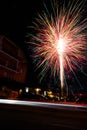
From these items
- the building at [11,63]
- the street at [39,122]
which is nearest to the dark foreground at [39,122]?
the street at [39,122]

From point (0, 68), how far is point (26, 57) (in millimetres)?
11166

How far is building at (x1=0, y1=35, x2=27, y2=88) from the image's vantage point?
53.8 metres

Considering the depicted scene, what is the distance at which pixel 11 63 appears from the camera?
5934 centimetres

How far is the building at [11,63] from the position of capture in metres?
53.8

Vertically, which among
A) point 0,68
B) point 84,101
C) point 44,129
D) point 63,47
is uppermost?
point 0,68

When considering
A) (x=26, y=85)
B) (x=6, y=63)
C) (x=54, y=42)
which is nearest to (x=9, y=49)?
(x=6, y=63)

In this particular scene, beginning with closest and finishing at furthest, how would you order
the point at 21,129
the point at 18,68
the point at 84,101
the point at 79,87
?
the point at 21,129 → the point at 84,101 → the point at 18,68 → the point at 79,87

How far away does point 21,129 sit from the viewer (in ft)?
21.6

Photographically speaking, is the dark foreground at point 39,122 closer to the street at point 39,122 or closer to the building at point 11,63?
the street at point 39,122

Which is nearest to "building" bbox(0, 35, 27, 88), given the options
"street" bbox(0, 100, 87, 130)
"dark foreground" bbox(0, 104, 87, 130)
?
"street" bbox(0, 100, 87, 130)

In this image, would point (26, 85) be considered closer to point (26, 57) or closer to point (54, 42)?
point (26, 57)

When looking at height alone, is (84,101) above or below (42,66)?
below

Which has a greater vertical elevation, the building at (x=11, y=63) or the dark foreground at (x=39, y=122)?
the building at (x=11, y=63)

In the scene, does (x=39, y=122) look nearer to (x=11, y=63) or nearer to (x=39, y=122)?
(x=39, y=122)
